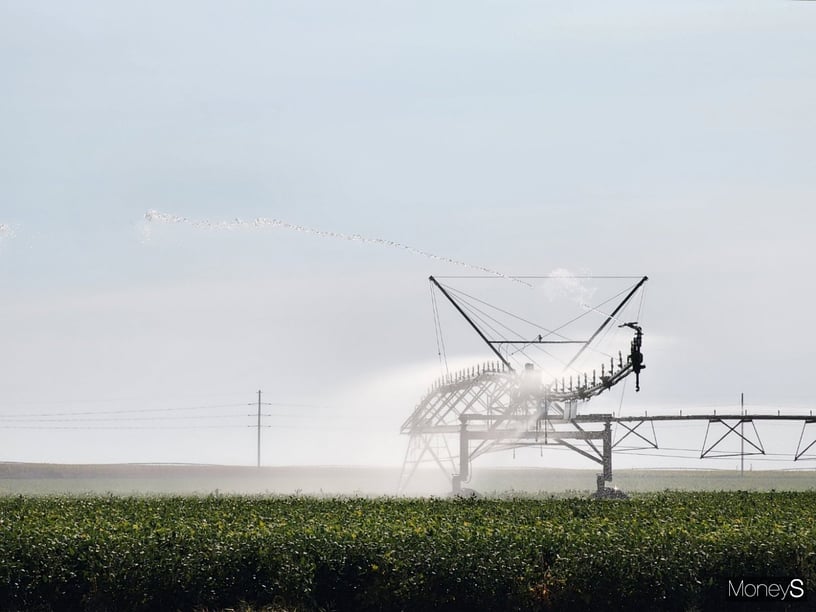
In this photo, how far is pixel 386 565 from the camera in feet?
75.7

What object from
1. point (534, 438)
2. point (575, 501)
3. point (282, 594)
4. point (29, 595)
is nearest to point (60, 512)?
point (29, 595)

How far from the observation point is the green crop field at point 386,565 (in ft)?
75.4

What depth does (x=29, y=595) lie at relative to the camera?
2372cm

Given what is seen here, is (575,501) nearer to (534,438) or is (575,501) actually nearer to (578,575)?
(578,575)

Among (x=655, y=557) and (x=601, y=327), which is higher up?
(x=601, y=327)

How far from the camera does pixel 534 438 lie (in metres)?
64.6

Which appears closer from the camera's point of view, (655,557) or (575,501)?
(655,557)

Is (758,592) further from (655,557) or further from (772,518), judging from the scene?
(772,518)

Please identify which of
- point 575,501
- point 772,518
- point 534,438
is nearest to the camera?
point 772,518

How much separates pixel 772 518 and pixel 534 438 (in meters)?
36.2

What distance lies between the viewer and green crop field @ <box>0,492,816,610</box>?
2297cm

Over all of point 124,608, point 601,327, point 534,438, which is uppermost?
point 601,327

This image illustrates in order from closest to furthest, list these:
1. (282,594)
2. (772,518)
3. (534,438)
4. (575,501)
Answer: (282,594) → (772,518) → (575,501) → (534,438)

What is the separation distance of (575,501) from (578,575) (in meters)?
10.1
